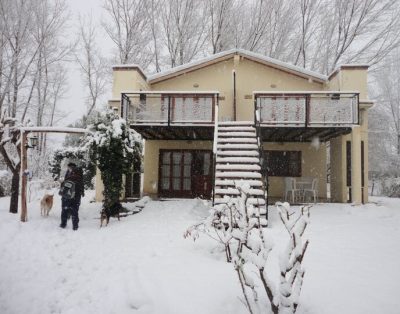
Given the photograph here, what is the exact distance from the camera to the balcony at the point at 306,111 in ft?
35.1

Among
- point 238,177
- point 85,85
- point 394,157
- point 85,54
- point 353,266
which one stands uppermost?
point 85,54

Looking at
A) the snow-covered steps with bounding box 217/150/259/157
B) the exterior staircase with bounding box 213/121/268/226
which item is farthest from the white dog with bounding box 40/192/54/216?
the snow-covered steps with bounding box 217/150/259/157

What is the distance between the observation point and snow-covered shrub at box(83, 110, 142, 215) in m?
9.03

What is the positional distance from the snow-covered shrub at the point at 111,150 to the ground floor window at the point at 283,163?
6890 millimetres

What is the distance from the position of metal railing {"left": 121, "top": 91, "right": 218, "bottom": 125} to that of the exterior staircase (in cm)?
87

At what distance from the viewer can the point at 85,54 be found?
2602 cm

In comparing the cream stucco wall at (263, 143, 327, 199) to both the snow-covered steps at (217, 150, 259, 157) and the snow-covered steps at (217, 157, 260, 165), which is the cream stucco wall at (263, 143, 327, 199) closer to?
the snow-covered steps at (217, 150, 259, 157)

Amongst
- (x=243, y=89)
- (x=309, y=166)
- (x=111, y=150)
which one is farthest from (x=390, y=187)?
(x=111, y=150)

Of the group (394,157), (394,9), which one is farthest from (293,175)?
(394,157)

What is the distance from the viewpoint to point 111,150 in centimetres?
916

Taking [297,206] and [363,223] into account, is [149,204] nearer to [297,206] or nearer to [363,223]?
[297,206]

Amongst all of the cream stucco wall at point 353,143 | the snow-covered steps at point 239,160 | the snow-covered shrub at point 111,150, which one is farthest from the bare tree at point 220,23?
the snow-covered shrub at point 111,150

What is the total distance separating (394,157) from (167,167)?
760 inches

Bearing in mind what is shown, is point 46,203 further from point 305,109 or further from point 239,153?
point 305,109
